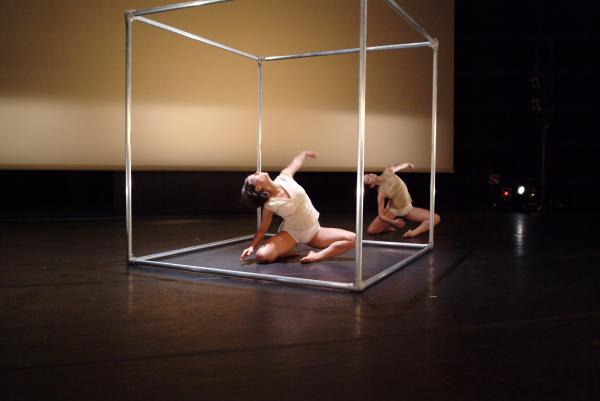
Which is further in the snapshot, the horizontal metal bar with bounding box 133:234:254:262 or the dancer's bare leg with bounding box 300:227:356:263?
the horizontal metal bar with bounding box 133:234:254:262

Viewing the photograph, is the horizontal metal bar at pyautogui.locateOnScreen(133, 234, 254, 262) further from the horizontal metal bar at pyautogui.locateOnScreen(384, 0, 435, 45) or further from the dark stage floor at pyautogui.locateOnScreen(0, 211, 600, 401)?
the horizontal metal bar at pyautogui.locateOnScreen(384, 0, 435, 45)

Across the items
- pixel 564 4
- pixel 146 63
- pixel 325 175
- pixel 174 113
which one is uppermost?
pixel 564 4

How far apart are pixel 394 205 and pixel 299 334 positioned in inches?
122

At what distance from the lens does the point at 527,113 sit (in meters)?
7.34

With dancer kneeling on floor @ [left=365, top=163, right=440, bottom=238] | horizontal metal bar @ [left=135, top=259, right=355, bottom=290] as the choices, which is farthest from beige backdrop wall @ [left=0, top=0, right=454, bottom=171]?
horizontal metal bar @ [left=135, top=259, right=355, bottom=290]

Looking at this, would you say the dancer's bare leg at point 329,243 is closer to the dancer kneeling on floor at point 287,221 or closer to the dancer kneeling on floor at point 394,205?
the dancer kneeling on floor at point 287,221

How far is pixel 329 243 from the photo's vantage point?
3.34 m

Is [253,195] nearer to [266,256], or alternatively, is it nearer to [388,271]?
[266,256]

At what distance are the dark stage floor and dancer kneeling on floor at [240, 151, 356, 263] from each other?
45 centimetres

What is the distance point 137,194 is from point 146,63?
1578 mm

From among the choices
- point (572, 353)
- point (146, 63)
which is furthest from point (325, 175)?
point (572, 353)

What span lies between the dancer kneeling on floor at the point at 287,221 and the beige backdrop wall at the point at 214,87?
3115 millimetres

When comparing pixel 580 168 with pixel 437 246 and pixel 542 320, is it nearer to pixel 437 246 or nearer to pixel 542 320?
pixel 437 246

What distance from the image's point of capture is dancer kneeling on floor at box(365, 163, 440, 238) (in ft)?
15.1
